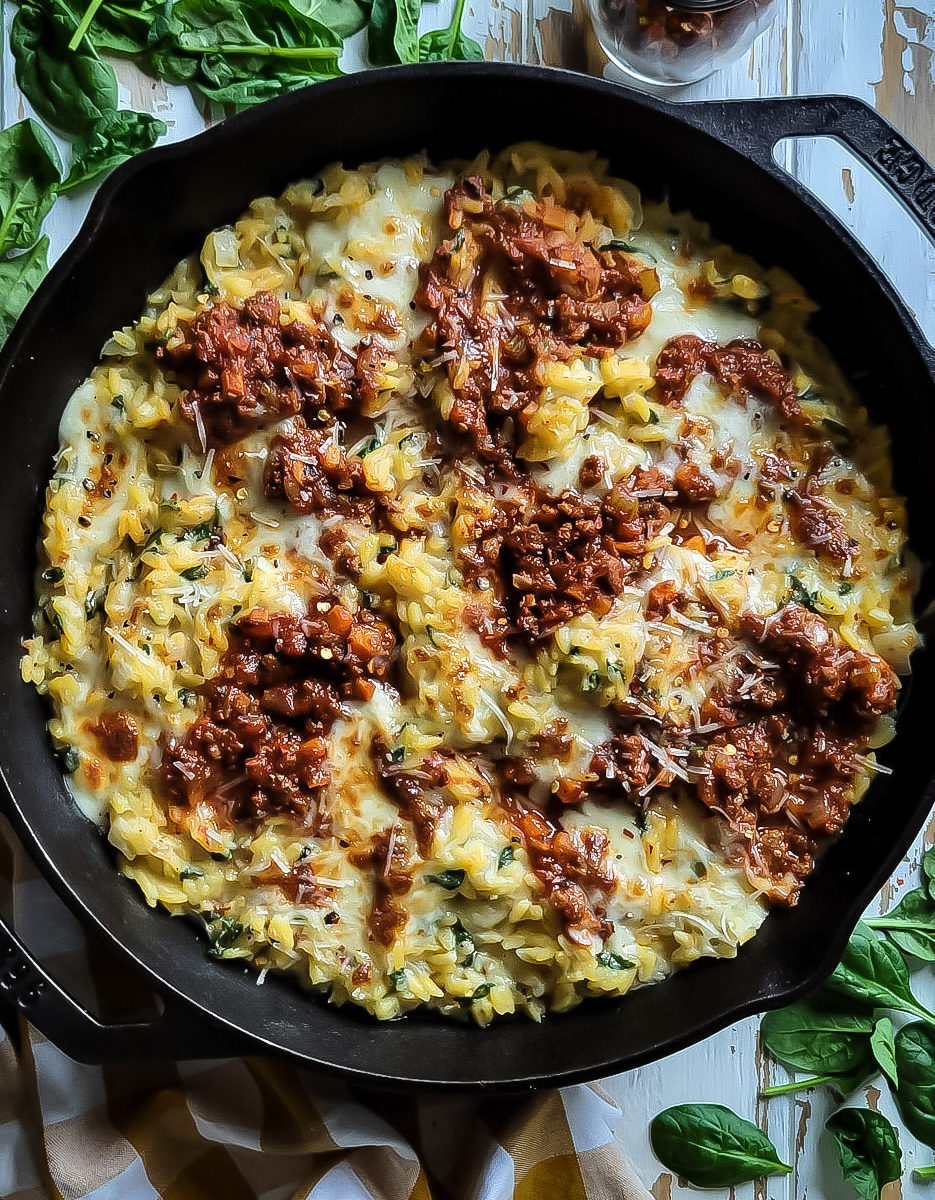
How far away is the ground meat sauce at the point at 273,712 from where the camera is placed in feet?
11.9

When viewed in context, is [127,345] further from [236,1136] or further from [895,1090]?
[895,1090]

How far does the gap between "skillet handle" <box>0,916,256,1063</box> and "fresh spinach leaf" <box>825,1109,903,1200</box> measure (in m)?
2.32

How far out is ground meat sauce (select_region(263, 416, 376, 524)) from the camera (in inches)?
144

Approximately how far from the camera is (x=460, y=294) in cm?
377

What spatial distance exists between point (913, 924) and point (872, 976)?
249 mm

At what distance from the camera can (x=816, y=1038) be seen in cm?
427

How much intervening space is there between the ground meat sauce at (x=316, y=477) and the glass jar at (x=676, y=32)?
1.77 m

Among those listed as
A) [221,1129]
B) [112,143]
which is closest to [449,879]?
[221,1129]

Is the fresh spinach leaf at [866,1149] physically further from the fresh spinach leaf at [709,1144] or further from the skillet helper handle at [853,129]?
the skillet helper handle at [853,129]

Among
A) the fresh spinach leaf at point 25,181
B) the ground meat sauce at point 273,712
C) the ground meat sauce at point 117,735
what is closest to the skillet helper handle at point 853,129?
the ground meat sauce at point 273,712

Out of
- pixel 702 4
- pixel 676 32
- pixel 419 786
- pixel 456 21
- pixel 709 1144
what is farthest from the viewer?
pixel 709 1144

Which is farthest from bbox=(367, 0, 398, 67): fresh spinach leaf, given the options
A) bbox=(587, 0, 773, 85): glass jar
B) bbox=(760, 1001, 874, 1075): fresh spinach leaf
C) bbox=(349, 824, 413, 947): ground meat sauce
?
bbox=(760, 1001, 874, 1075): fresh spinach leaf

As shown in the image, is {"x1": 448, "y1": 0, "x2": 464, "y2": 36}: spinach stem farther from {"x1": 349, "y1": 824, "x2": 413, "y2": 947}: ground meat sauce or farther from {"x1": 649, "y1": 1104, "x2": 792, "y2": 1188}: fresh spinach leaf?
{"x1": 649, "y1": 1104, "x2": 792, "y2": 1188}: fresh spinach leaf

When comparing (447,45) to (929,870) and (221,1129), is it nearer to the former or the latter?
(929,870)
